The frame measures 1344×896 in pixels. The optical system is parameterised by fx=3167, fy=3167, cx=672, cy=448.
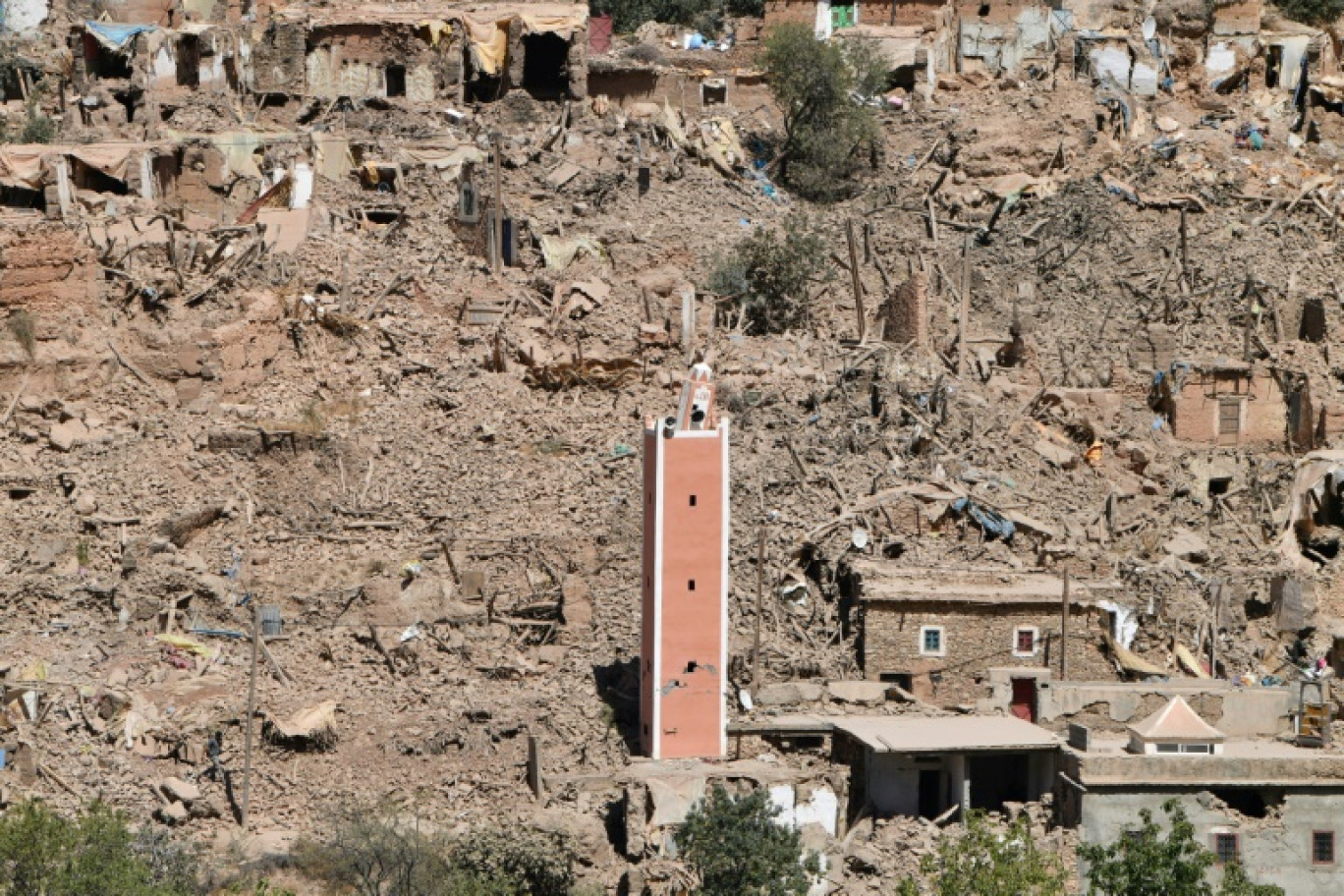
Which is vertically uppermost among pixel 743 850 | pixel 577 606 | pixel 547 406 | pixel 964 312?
pixel 964 312

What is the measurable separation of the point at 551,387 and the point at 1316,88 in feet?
47.7

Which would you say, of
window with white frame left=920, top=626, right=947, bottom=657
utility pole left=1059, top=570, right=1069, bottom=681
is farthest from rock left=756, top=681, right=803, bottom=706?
utility pole left=1059, top=570, right=1069, bottom=681

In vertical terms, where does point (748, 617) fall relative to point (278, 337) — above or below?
below

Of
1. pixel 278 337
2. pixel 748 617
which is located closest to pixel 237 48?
pixel 278 337

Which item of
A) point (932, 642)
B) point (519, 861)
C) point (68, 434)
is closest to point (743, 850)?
point (519, 861)

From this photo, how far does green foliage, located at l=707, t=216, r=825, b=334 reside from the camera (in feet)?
129

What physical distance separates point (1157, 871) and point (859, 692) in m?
5.71

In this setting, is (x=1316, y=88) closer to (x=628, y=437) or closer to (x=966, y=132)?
(x=966, y=132)

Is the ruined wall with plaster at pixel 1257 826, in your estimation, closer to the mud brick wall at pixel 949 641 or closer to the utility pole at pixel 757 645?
the mud brick wall at pixel 949 641

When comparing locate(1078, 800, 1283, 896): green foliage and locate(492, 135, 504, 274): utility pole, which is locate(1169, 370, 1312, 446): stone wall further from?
locate(1078, 800, 1283, 896): green foliage

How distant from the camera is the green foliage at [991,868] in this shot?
2805cm

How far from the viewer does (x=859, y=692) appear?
108 ft

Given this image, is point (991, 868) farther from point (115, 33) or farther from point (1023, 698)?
point (115, 33)

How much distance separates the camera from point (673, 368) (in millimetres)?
37250
